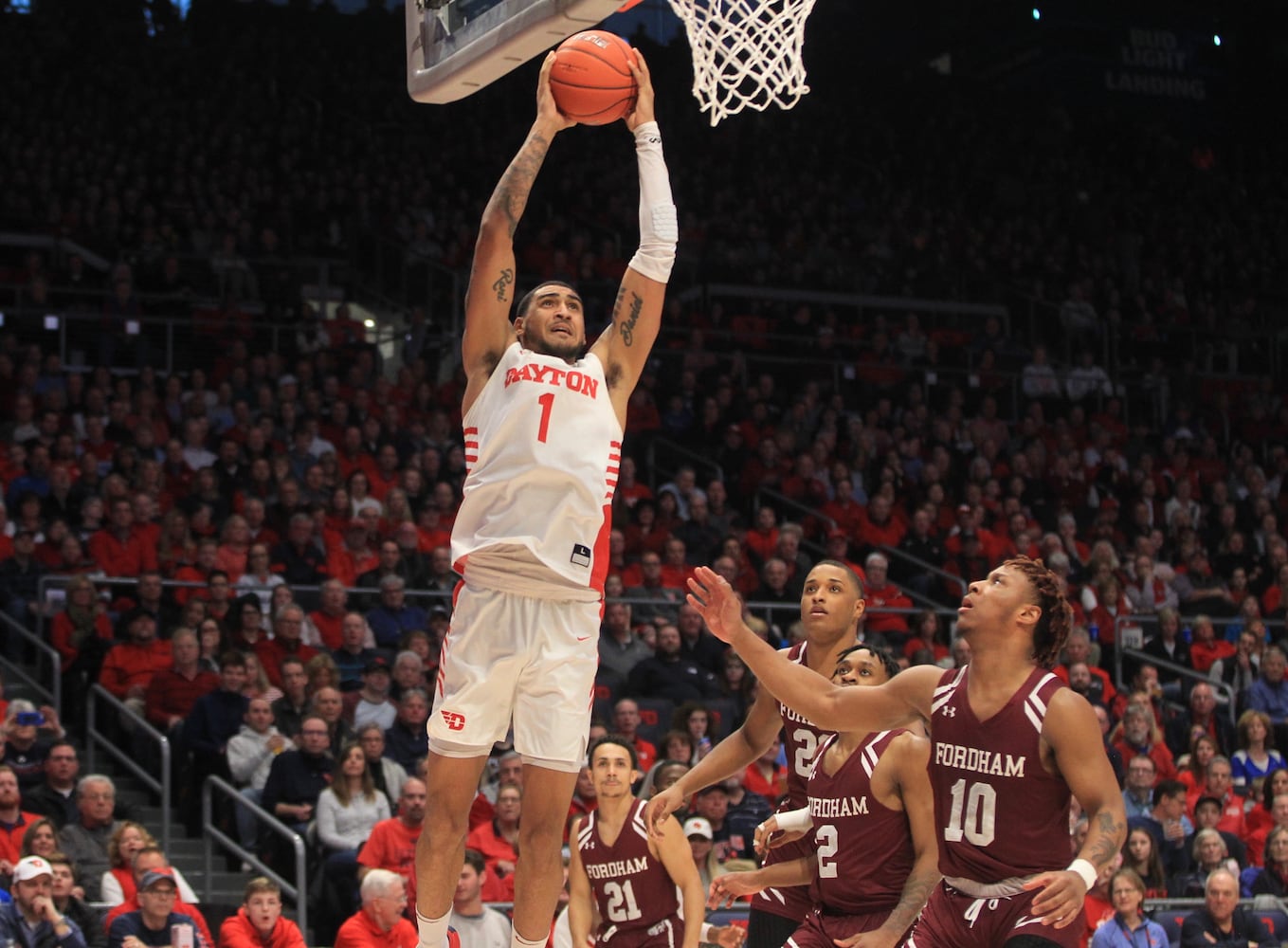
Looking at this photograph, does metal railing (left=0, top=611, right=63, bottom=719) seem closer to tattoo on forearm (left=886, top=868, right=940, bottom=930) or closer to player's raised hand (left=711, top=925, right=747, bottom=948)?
player's raised hand (left=711, top=925, right=747, bottom=948)

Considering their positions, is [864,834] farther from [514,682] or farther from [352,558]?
[352,558]

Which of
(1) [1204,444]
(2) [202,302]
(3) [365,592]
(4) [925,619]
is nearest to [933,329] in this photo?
(1) [1204,444]

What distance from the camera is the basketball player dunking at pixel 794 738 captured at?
22.3ft

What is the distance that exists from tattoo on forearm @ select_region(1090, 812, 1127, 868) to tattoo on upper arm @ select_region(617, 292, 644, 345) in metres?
2.33

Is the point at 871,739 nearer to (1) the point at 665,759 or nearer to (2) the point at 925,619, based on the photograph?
(1) the point at 665,759

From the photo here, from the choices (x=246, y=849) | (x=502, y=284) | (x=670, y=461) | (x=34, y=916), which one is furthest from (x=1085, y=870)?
(x=670, y=461)

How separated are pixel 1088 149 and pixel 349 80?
12.2 meters

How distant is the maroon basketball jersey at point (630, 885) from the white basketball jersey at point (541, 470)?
281 centimetres

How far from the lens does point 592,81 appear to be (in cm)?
606

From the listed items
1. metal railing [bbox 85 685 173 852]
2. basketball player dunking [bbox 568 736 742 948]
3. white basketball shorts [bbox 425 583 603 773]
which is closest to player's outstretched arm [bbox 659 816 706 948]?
basketball player dunking [bbox 568 736 742 948]

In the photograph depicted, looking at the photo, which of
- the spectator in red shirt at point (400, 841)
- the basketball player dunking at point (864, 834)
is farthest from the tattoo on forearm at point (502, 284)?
the spectator in red shirt at point (400, 841)

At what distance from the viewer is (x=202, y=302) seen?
16.7 meters

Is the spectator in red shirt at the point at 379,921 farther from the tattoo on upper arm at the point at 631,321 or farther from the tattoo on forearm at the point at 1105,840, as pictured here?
the tattoo on forearm at the point at 1105,840

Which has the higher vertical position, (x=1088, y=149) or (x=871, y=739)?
(x=1088, y=149)
